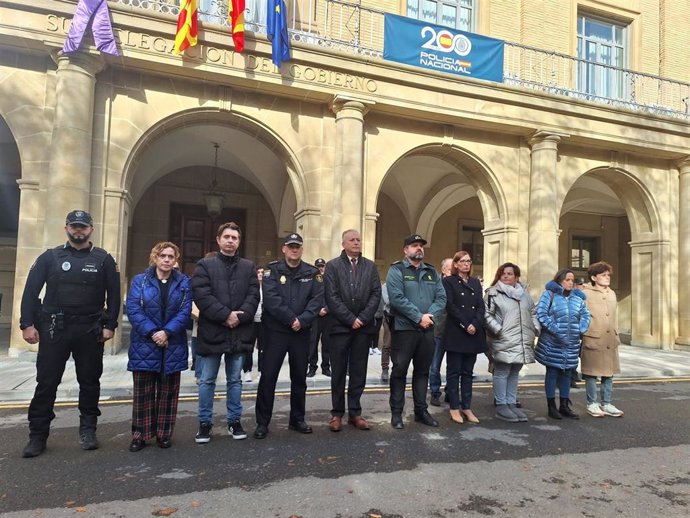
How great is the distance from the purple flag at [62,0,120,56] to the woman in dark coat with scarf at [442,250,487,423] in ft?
24.1

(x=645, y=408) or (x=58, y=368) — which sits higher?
(x=58, y=368)

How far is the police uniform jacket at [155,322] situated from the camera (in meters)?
4.00

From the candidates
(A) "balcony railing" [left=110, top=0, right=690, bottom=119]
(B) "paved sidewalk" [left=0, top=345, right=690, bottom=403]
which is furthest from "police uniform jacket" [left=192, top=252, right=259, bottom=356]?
(A) "balcony railing" [left=110, top=0, right=690, bottom=119]

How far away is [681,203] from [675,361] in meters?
5.52

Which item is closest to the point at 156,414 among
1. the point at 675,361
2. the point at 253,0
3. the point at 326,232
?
the point at 326,232

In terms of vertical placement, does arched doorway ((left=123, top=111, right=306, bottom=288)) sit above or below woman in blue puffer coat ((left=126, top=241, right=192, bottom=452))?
above

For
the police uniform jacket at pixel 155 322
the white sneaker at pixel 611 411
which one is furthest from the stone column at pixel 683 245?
the police uniform jacket at pixel 155 322

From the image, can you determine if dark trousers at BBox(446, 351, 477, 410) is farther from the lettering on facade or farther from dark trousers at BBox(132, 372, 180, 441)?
the lettering on facade

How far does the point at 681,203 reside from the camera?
13.6 m

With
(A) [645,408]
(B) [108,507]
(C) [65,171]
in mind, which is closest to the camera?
(B) [108,507]

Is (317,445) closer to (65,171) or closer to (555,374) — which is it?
(555,374)

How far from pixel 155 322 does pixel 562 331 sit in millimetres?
4271

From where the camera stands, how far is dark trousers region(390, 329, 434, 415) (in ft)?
15.8

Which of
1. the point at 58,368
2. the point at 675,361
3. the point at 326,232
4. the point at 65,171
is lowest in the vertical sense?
the point at 675,361
